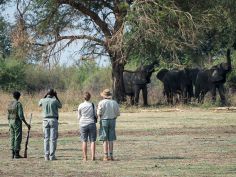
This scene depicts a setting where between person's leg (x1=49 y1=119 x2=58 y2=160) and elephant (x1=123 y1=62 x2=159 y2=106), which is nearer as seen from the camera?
person's leg (x1=49 y1=119 x2=58 y2=160)

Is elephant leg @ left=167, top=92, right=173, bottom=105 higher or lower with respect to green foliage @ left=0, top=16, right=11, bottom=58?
lower

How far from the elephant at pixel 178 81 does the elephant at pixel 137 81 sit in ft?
6.08

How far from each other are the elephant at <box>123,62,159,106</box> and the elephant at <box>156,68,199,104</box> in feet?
6.08

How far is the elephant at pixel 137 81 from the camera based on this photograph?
55.4 meters

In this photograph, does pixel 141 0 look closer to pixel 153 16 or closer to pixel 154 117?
pixel 153 16

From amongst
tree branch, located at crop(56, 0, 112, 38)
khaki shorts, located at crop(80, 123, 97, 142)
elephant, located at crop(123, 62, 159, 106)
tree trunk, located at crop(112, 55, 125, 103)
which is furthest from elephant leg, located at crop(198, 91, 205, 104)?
khaki shorts, located at crop(80, 123, 97, 142)

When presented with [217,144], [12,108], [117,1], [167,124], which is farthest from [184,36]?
[12,108]

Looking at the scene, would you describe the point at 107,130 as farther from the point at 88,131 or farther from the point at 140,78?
the point at 140,78

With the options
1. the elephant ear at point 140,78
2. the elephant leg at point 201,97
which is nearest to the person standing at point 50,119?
the elephant leg at point 201,97

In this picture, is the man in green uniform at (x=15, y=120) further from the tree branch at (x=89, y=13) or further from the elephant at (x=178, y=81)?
the elephant at (x=178, y=81)

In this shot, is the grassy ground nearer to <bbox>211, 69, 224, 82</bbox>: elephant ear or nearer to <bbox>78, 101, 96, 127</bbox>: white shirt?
<bbox>78, 101, 96, 127</bbox>: white shirt

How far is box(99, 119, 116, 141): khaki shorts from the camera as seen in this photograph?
71.7ft

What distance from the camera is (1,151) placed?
24.5 m

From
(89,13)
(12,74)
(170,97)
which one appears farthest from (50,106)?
(12,74)
